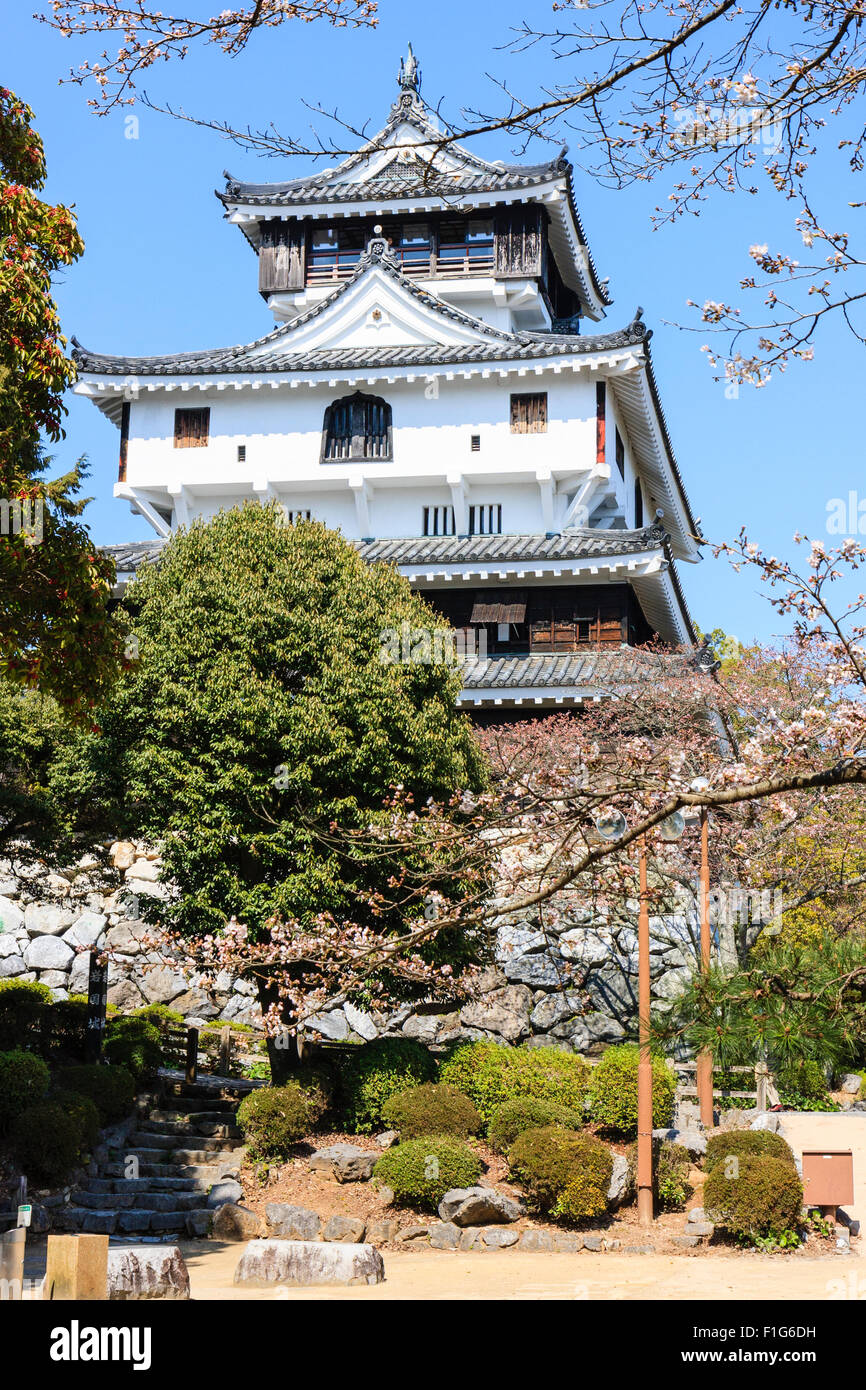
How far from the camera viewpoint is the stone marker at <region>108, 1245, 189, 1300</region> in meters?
11.8

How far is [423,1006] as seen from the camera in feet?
82.7

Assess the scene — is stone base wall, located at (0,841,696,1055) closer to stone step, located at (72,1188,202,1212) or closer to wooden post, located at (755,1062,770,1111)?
wooden post, located at (755,1062,770,1111)

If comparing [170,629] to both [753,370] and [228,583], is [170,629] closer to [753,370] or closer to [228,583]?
[228,583]

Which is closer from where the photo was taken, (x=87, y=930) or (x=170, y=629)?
(x=170, y=629)

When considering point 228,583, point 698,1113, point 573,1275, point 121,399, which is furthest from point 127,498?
point 573,1275

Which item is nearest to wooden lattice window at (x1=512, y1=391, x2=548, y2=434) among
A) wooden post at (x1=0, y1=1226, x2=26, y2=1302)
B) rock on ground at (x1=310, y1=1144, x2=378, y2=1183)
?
rock on ground at (x1=310, y1=1144, x2=378, y2=1183)

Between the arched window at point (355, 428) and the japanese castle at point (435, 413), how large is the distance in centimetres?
5

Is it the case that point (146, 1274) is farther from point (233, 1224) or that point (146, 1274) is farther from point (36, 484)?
point (36, 484)

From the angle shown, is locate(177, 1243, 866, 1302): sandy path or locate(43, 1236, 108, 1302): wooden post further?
locate(177, 1243, 866, 1302): sandy path

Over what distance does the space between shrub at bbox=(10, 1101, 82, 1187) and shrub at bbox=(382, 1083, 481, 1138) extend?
4485mm

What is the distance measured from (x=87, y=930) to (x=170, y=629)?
37.3 feet

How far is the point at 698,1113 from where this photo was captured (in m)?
22.2

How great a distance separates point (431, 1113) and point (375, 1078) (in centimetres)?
122

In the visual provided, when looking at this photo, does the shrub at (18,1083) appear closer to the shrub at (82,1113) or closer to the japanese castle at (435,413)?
the shrub at (82,1113)
